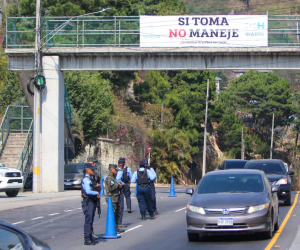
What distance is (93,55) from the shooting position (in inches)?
1168

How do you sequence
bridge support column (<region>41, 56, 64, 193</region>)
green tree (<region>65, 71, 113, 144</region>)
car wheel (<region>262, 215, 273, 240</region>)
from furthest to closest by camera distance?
green tree (<region>65, 71, 113, 144</region>) < bridge support column (<region>41, 56, 64, 193</region>) < car wheel (<region>262, 215, 273, 240</region>)

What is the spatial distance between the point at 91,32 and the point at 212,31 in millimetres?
6987

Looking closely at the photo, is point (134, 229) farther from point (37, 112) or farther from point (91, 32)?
point (91, 32)

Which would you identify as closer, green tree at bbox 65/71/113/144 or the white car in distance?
the white car in distance

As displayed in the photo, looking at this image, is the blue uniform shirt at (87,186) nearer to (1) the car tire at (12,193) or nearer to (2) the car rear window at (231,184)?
(2) the car rear window at (231,184)

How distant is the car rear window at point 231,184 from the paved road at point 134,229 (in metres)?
1.07

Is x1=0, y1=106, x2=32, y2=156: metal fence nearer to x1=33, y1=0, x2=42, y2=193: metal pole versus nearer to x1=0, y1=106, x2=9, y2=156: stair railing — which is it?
x1=0, y1=106, x2=9, y2=156: stair railing

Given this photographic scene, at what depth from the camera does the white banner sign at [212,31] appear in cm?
2909

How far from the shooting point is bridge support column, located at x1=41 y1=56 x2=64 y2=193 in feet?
93.1

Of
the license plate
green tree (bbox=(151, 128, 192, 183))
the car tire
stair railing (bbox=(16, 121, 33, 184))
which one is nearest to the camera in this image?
the license plate

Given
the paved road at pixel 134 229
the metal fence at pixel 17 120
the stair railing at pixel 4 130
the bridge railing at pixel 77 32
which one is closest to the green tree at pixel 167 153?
the metal fence at pixel 17 120

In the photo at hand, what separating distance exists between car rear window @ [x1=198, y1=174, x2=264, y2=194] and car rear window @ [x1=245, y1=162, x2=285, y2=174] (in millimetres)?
8428

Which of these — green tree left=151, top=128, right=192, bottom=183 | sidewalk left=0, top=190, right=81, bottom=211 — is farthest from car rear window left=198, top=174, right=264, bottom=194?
green tree left=151, top=128, right=192, bottom=183

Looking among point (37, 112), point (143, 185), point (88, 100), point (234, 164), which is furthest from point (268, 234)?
point (88, 100)
